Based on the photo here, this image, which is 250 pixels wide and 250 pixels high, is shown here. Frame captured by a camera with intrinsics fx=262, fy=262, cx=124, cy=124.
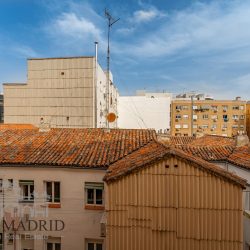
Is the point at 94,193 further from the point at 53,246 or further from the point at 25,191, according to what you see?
the point at 25,191

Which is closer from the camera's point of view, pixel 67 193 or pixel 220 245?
pixel 220 245

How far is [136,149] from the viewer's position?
46.3 feet

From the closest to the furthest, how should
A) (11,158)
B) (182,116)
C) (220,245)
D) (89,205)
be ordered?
(220,245), (89,205), (11,158), (182,116)

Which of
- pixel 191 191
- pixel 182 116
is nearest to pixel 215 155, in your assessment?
pixel 191 191

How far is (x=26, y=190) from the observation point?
44.7 feet

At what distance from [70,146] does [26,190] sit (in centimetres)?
324

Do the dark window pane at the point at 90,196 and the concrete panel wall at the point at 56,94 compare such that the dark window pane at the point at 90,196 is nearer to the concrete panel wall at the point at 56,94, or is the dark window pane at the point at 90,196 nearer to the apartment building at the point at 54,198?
the apartment building at the point at 54,198

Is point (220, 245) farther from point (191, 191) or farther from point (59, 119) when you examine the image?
point (59, 119)

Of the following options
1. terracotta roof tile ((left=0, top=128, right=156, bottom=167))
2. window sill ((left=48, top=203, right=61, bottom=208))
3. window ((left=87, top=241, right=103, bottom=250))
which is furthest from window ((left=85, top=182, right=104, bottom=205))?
window ((left=87, top=241, right=103, bottom=250))

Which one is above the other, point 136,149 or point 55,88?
point 55,88

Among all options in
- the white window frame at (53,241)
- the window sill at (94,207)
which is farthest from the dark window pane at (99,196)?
the white window frame at (53,241)

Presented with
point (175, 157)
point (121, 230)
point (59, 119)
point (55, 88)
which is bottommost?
point (121, 230)

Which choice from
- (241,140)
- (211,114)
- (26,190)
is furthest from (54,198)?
(211,114)

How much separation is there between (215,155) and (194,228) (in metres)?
7.05
